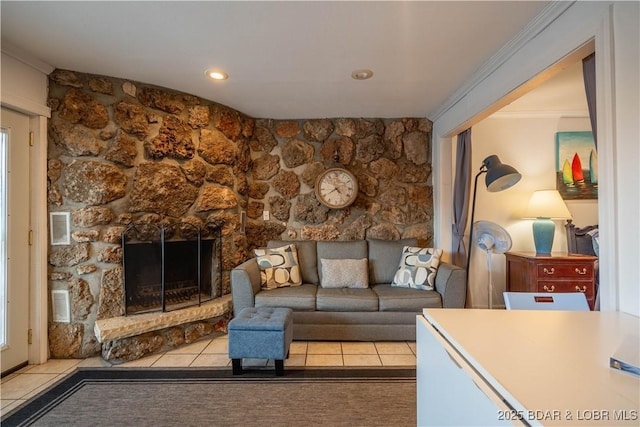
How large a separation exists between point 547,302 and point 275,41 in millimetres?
2197

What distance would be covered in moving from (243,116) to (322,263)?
193 cm

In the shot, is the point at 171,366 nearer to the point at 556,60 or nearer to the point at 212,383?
the point at 212,383

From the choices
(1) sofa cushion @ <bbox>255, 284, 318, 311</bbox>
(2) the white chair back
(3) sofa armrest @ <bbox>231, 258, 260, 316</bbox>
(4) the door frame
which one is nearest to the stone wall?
(4) the door frame

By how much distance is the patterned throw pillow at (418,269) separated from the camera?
9.59ft

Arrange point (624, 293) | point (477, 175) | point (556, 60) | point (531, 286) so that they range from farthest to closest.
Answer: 1. point (477, 175)
2. point (531, 286)
3. point (556, 60)
4. point (624, 293)

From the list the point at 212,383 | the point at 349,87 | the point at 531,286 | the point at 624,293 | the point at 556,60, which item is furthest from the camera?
the point at 531,286

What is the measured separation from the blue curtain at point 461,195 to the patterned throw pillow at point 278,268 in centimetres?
184

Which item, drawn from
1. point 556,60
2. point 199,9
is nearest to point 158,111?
point 199,9

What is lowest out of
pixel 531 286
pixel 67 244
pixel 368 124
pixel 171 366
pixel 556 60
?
pixel 171 366

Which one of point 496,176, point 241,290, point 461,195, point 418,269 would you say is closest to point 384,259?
point 418,269

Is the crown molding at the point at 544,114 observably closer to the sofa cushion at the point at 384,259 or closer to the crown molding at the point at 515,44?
the crown molding at the point at 515,44

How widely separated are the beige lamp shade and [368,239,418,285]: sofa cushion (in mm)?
1386

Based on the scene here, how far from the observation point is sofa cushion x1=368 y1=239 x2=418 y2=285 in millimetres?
3289

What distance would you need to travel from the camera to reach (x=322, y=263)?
3.21 metres
